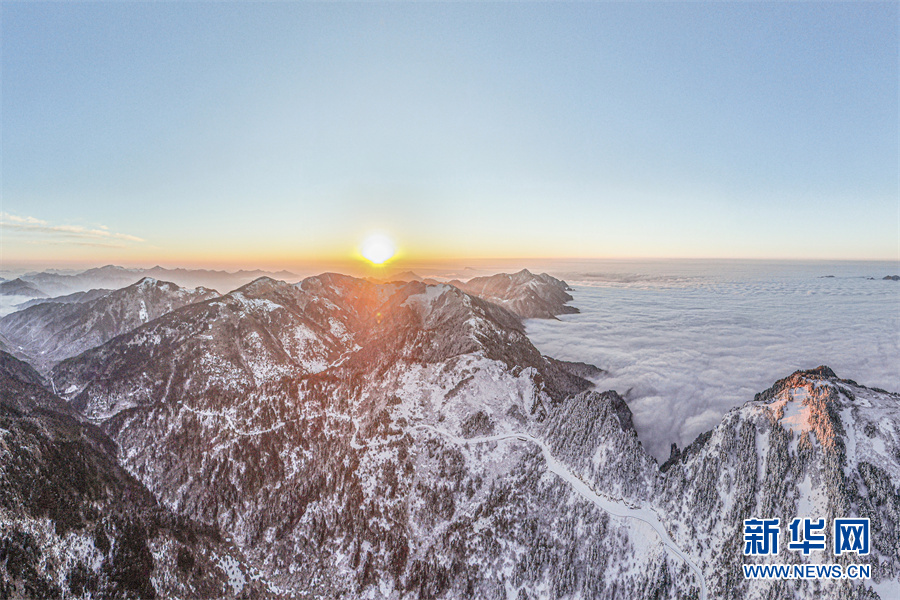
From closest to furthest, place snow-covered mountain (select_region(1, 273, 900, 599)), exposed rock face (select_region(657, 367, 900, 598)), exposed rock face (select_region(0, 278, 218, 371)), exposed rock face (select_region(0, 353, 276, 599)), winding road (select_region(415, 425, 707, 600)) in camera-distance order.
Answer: exposed rock face (select_region(657, 367, 900, 598))
exposed rock face (select_region(0, 353, 276, 599))
snow-covered mountain (select_region(1, 273, 900, 599))
winding road (select_region(415, 425, 707, 600))
exposed rock face (select_region(0, 278, 218, 371))

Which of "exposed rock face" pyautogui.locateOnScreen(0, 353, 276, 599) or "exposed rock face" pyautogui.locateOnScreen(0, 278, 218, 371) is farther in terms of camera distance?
"exposed rock face" pyautogui.locateOnScreen(0, 278, 218, 371)

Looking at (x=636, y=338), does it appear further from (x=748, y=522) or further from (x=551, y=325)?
(x=748, y=522)

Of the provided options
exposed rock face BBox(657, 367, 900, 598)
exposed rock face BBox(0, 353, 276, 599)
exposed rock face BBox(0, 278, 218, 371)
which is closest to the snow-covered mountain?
exposed rock face BBox(657, 367, 900, 598)

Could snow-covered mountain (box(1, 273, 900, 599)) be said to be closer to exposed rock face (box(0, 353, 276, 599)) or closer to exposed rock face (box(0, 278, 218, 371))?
exposed rock face (box(0, 353, 276, 599))

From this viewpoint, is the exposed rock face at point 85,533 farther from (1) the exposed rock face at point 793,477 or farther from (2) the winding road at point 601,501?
(1) the exposed rock face at point 793,477

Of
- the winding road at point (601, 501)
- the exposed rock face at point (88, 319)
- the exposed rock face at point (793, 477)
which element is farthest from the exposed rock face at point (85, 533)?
the exposed rock face at point (88, 319)

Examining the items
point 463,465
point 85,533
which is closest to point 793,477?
point 463,465
